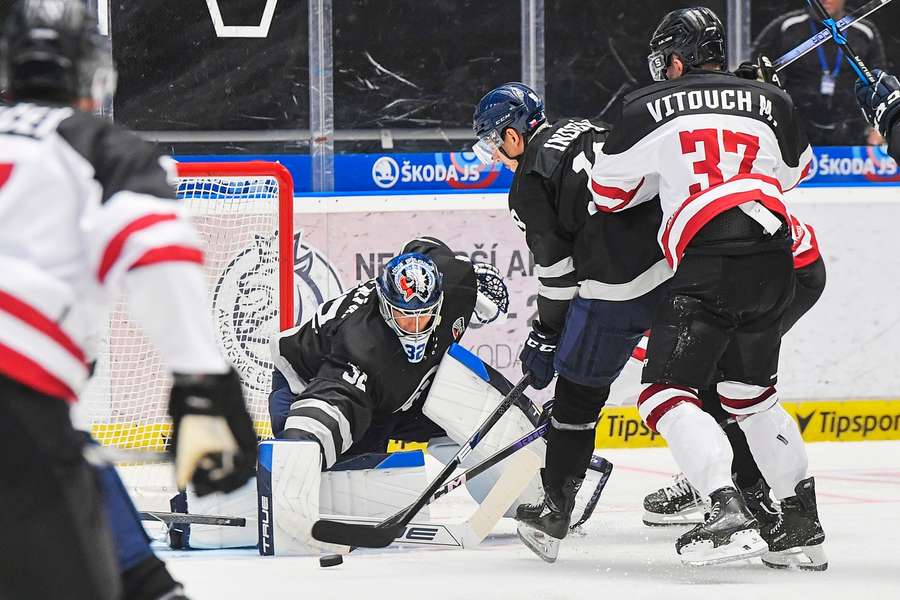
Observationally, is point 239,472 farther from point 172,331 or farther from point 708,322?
point 708,322

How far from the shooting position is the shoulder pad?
10.5 feet

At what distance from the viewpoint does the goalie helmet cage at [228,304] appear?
165 inches

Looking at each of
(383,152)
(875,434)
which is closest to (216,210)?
(383,152)

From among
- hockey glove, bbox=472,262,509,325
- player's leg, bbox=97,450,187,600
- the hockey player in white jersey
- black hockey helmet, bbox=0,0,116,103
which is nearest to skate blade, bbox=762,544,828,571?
hockey glove, bbox=472,262,509,325

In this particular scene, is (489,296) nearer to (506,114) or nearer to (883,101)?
(506,114)

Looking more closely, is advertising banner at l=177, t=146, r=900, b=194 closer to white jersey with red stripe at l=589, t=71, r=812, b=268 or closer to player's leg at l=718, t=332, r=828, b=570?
white jersey with red stripe at l=589, t=71, r=812, b=268

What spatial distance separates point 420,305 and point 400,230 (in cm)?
166

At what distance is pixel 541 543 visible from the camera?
126 inches

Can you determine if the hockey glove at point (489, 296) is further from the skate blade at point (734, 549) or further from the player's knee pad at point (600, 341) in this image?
the skate blade at point (734, 549)

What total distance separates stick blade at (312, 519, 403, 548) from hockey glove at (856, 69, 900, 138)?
1.38 m

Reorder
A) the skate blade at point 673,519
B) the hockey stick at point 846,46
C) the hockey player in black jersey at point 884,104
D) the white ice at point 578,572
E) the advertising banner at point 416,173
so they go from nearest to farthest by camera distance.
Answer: the white ice at point 578,572
the hockey player in black jersey at point 884,104
the hockey stick at point 846,46
the skate blade at point 673,519
the advertising banner at point 416,173

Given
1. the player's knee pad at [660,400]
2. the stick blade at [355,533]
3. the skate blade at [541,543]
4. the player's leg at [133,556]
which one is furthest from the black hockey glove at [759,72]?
the player's leg at [133,556]

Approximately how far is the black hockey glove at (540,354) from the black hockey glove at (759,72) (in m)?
0.73

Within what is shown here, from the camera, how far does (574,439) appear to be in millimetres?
3207
